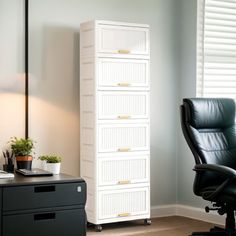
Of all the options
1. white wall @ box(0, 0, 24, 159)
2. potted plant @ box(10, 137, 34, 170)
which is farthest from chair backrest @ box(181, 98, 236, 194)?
white wall @ box(0, 0, 24, 159)

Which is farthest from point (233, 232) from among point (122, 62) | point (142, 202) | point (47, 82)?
point (47, 82)

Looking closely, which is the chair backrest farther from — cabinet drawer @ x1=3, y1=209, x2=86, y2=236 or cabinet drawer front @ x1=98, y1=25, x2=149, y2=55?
cabinet drawer @ x1=3, y1=209, x2=86, y2=236

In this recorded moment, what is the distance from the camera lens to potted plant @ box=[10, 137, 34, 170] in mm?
4285

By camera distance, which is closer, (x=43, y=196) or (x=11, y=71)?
(x=43, y=196)

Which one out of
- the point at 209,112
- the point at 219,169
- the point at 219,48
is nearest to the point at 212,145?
the point at 209,112

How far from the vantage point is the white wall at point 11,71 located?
4.48m

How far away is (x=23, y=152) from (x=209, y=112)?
150 centimetres

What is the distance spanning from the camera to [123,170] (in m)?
4.71

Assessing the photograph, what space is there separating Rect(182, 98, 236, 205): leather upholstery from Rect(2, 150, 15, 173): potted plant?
139cm

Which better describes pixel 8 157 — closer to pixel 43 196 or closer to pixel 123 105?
pixel 43 196

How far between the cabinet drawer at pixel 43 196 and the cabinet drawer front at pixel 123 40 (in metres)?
1.34

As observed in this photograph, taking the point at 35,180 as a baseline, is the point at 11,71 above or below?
above

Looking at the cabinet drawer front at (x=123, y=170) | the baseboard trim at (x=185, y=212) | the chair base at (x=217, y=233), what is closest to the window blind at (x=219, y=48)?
the cabinet drawer front at (x=123, y=170)

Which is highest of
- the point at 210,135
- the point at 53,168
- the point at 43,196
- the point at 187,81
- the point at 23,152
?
the point at 187,81
